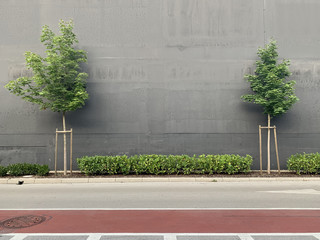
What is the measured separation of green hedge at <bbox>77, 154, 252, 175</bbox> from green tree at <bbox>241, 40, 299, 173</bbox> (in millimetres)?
2733

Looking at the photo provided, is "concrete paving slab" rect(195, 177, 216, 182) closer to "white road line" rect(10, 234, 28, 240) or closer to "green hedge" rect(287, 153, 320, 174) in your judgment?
"green hedge" rect(287, 153, 320, 174)

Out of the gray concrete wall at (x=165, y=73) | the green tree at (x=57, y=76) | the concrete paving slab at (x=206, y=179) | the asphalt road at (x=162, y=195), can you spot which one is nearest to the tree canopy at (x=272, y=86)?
the gray concrete wall at (x=165, y=73)

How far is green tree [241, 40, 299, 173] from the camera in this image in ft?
37.6

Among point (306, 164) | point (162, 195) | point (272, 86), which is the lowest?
point (162, 195)

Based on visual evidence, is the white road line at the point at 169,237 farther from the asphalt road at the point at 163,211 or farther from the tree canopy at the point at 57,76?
the tree canopy at the point at 57,76

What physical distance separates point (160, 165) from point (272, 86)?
6.15 meters

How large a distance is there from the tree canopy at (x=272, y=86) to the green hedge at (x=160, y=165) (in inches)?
108

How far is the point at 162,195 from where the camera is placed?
8422 millimetres

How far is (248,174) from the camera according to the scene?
11844 millimetres

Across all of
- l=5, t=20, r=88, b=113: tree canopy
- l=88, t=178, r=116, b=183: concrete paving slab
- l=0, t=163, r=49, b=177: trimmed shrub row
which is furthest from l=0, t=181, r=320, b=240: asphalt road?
l=5, t=20, r=88, b=113: tree canopy

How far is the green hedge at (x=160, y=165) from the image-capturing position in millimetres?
11562

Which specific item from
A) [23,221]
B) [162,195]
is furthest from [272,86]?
[23,221]

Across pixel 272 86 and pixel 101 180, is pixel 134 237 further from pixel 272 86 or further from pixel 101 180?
pixel 272 86

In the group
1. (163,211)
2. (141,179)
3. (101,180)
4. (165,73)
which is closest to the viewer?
(163,211)
